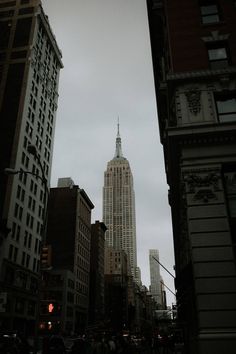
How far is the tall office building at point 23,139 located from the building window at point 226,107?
133 ft

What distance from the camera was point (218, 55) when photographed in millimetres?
21547

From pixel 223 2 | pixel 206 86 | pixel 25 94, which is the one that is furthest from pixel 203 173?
pixel 25 94

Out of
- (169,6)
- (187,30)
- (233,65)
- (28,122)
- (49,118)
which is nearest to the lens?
(233,65)

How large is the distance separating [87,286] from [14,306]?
182 feet

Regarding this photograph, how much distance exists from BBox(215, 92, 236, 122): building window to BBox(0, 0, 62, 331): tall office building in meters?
40.6

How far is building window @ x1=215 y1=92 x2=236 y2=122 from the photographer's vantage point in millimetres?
19688

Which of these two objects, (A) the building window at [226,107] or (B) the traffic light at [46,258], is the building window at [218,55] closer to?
(A) the building window at [226,107]

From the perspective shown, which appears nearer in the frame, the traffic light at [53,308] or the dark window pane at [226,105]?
the traffic light at [53,308]

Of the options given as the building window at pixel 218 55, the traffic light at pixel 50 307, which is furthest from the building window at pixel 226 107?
the traffic light at pixel 50 307

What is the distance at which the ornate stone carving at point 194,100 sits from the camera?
19781 mm

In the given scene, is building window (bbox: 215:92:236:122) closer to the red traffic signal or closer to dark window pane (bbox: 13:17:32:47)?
the red traffic signal

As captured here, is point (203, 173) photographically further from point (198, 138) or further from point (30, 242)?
point (30, 242)

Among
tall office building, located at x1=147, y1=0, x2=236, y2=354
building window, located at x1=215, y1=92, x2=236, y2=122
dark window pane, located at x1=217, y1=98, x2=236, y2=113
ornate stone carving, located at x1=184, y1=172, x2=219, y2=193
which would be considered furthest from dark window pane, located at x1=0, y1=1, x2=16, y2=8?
ornate stone carving, located at x1=184, y1=172, x2=219, y2=193

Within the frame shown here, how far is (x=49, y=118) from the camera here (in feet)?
276
